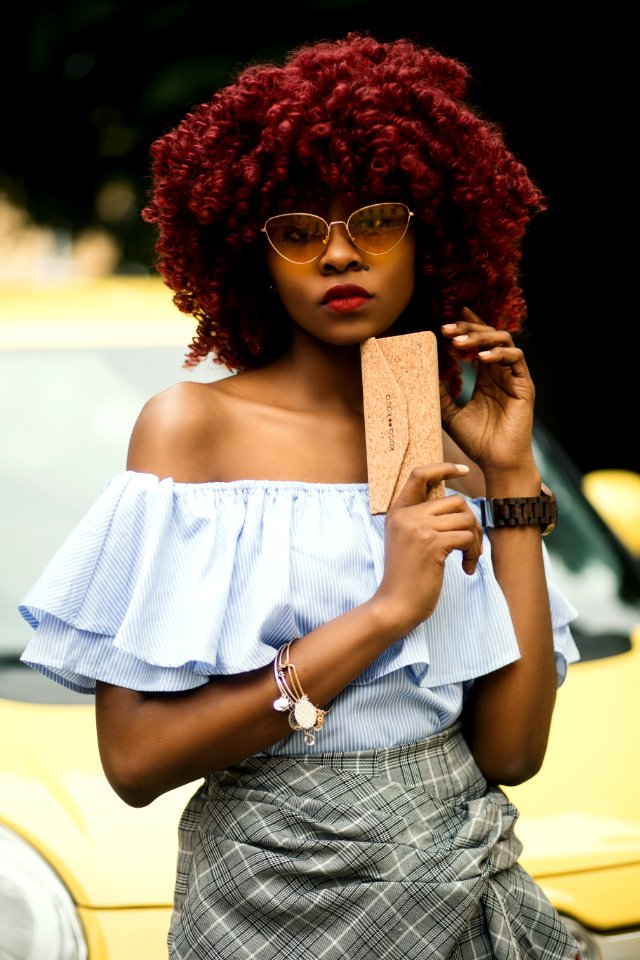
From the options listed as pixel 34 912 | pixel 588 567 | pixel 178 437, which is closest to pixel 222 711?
pixel 178 437

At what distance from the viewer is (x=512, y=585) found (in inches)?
73.7

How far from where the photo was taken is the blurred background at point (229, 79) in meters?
4.64

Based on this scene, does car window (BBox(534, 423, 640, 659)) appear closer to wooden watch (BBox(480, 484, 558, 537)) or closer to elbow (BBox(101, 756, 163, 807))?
wooden watch (BBox(480, 484, 558, 537))

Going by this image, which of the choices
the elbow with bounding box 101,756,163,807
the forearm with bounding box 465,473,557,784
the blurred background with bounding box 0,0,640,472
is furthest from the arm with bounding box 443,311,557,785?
the blurred background with bounding box 0,0,640,472

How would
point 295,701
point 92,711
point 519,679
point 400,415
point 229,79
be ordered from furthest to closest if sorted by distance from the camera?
point 229,79
point 92,711
point 519,679
point 400,415
point 295,701

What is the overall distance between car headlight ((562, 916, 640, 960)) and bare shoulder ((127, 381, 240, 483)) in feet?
3.35

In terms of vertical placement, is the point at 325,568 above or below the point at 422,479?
below

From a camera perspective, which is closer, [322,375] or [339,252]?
[339,252]

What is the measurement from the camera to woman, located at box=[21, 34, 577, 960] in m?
1.64

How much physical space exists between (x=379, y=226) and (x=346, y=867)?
2.81 ft

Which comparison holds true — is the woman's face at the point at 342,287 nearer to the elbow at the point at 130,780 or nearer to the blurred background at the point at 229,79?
the elbow at the point at 130,780

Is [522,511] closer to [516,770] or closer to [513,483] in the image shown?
[513,483]

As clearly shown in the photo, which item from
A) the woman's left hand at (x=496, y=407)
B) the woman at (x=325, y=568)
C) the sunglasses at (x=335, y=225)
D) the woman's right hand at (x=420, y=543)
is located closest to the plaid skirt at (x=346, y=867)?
the woman at (x=325, y=568)

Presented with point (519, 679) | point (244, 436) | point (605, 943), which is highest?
point (244, 436)
